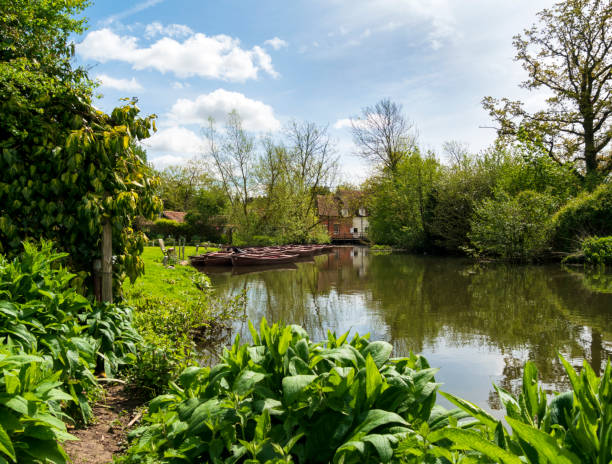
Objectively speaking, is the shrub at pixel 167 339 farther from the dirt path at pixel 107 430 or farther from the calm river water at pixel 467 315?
the calm river water at pixel 467 315

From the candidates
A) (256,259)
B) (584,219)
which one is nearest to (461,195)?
(584,219)

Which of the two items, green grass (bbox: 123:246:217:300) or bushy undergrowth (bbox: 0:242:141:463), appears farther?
green grass (bbox: 123:246:217:300)

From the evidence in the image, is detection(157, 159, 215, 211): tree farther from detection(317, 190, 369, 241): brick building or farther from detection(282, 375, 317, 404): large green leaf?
detection(282, 375, 317, 404): large green leaf

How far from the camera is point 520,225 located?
17562mm

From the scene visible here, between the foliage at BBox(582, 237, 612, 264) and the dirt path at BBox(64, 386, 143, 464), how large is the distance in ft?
56.3

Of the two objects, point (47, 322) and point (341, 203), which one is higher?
point (341, 203)

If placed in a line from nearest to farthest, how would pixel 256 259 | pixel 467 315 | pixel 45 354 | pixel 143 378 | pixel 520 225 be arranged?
pixel 45 354 < pixel 143 378 < pixel 467 315 < pixel 520 225 < pixel 256 259

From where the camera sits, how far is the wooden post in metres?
4.20

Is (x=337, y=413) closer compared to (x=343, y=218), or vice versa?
(x=337, y=413)

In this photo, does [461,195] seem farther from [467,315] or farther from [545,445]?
[545,445]

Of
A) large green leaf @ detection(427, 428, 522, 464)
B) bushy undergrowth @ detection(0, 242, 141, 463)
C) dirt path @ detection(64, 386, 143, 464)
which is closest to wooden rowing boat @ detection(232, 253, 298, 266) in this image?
bushy undergrowth @ detection(0, 242, 141, 463)

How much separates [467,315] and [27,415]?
25.5 feet

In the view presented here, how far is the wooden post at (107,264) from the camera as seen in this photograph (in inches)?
165

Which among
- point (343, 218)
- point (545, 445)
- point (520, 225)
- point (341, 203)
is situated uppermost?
point (341, 203)
